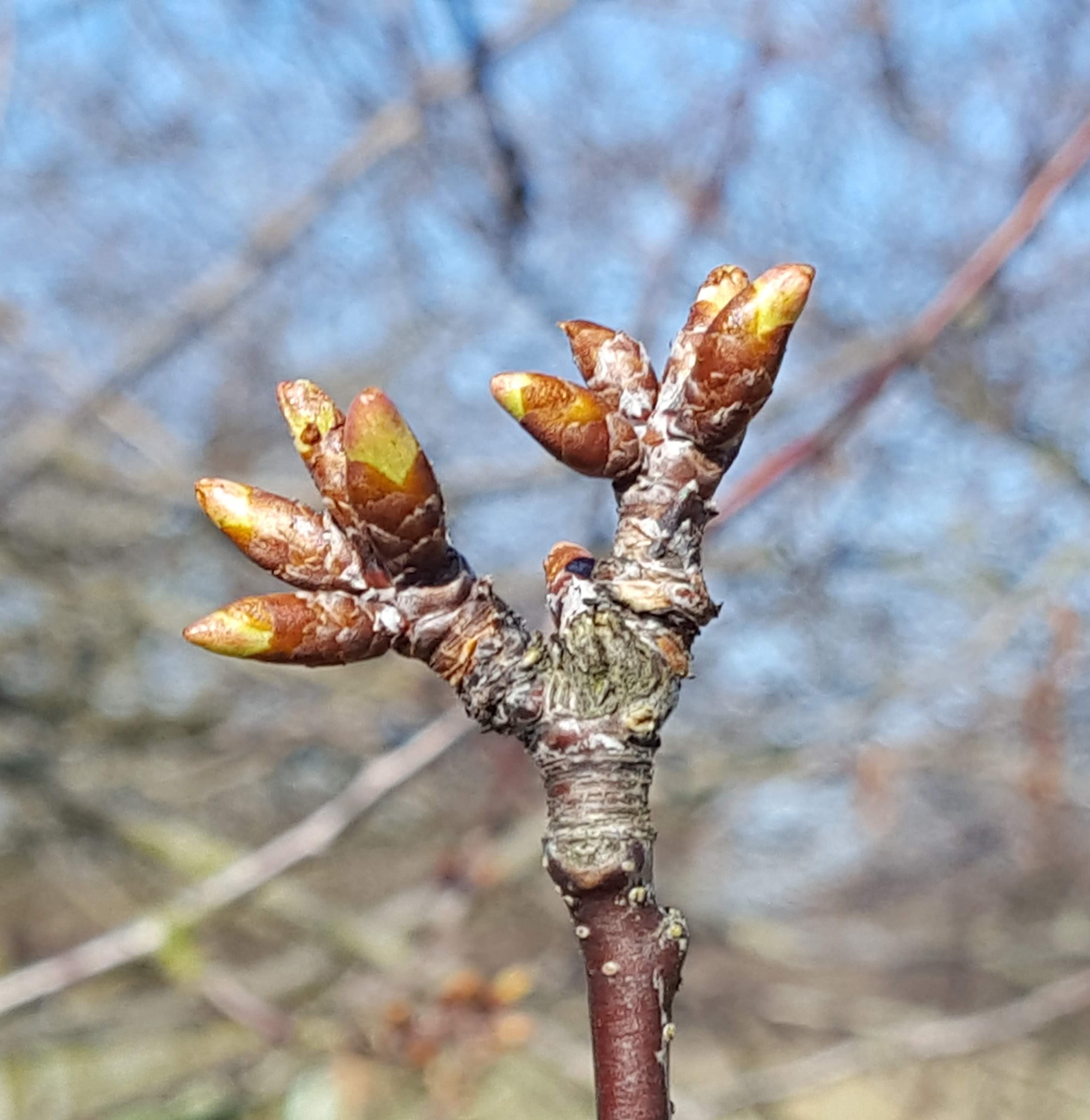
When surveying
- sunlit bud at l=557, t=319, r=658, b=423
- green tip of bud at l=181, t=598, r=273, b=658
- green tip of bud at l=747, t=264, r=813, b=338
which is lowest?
green tip of bud at l=181, t=598, r=273, b=658

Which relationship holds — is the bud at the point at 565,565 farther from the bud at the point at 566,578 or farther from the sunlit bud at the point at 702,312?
the sunlit bud at the point at 702,312

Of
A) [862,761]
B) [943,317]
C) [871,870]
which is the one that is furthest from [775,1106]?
[943,317]

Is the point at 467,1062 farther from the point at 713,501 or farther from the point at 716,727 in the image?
the point at 716,727

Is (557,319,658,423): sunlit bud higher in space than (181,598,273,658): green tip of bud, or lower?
higher

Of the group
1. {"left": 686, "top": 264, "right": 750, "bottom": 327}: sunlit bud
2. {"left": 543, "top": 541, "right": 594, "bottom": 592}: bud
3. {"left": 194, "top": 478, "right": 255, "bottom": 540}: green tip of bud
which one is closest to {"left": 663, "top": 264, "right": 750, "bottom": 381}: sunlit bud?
{"left": 686, "top": 264, "right": 750, "bottom": 327}: sunlit bud

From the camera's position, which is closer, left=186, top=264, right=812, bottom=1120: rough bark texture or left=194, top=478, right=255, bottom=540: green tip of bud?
left=186, top=264, right=812, bottom=1120: rough bark texture

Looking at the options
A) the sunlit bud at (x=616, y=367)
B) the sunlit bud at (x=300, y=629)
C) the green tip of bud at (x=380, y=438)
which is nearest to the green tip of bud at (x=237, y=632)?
the sunlit bud at (x=300, y=629)

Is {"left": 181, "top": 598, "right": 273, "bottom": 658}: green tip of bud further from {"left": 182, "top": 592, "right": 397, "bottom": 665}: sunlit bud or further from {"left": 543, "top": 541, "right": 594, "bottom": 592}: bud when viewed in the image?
{"left": 543, "top": 541, "right": 594, "bottom": 592}: bud
